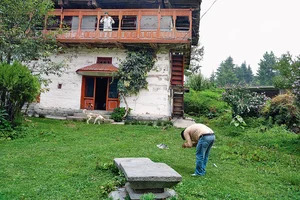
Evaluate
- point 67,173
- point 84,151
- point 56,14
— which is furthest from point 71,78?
point 67,173

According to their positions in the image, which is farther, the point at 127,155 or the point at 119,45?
the point at 119,45

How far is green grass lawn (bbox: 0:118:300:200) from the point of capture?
14.9ft

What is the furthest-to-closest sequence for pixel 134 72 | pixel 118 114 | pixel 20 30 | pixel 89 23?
1. pixel 89 23
2. pixel 134 72
3. pixel 118 114
4. pixel 20 30

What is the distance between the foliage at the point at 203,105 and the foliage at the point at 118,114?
7218mm

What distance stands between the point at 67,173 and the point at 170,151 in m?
3.54

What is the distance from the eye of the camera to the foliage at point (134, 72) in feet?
46.3

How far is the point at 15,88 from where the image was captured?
9578mm

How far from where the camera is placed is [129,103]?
14.4 metres

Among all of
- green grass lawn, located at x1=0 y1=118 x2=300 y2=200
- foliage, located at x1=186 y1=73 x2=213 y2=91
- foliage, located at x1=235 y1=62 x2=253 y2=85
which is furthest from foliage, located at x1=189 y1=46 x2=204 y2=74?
foliage, located at x1=235 y1=62 x2=253 y2=85

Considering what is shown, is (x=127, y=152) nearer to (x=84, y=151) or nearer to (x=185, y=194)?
(x=84, y=151)

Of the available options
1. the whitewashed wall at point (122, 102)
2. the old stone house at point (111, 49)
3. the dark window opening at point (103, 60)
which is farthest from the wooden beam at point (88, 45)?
the dark window opening at point (103, 60)

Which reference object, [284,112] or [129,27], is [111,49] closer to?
[129,27]

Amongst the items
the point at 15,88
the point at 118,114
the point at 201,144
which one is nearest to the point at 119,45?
the point at 118,114

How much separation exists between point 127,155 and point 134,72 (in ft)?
25.3
